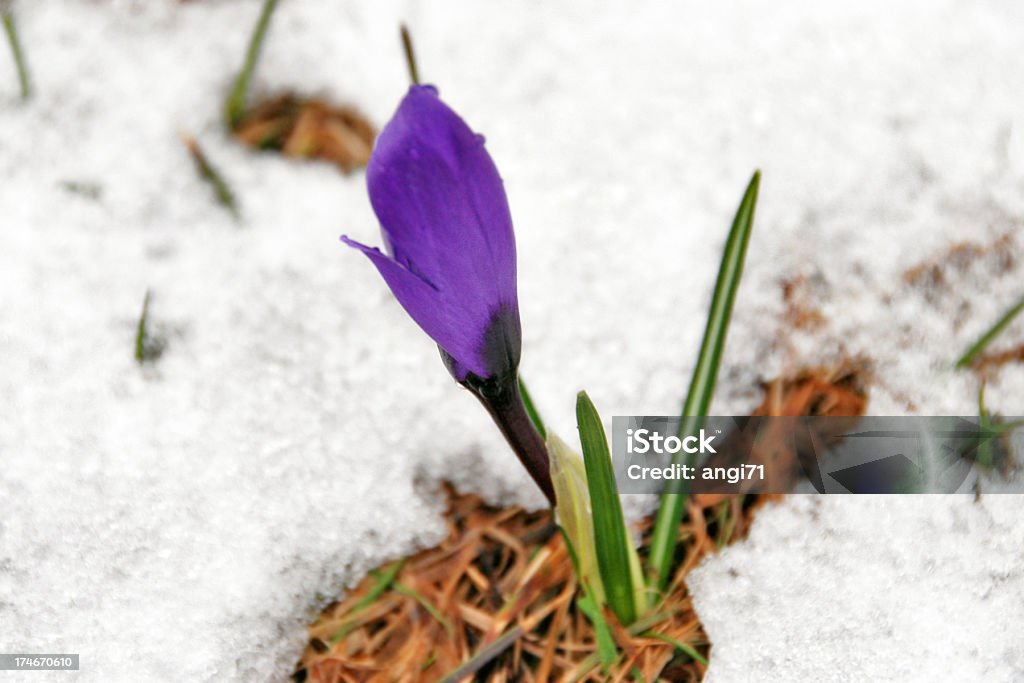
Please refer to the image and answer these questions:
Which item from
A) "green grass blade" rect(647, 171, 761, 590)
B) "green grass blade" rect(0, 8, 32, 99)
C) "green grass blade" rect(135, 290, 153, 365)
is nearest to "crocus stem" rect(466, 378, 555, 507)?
"green grass blade" rect(647, 171, 761, 590)

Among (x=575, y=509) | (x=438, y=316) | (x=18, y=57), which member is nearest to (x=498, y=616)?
(x=575, y=509)

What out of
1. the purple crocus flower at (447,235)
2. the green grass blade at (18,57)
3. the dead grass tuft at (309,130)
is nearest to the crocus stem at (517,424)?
the purple crocus flower at (447,235)

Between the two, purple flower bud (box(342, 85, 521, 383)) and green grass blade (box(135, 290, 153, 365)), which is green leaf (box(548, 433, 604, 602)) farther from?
green grass blade (box(135, 290, 153, 365))

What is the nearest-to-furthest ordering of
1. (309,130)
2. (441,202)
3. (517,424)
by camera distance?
(441,202) → (517,424) → (309,130)

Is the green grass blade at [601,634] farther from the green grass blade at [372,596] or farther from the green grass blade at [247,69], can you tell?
the green grass blade at [247,69]

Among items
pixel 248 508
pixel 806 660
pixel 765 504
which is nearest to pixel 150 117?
pixel 248 508

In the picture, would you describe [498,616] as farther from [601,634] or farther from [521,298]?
[521,298]
